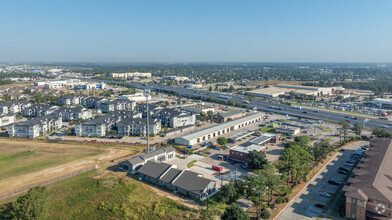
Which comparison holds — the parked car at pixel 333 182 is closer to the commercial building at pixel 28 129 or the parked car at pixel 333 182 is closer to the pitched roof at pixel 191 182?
the pitched roof at pixel 191 182

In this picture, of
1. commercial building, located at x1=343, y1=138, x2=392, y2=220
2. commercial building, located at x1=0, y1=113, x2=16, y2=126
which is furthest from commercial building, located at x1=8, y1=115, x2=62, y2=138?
commercial building, located at x1=343, y1=138, x2=392, y2=220

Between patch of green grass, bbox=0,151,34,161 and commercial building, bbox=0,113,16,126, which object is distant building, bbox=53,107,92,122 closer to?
commercial building, bbox=0,113,16,126

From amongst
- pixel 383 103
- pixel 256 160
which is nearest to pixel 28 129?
pixel 256 160

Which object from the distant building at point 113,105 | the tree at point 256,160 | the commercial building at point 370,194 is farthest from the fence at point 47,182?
the distant building at point 113,105

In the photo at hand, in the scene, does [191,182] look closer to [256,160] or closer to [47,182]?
[256,160]

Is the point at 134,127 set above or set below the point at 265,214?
above
